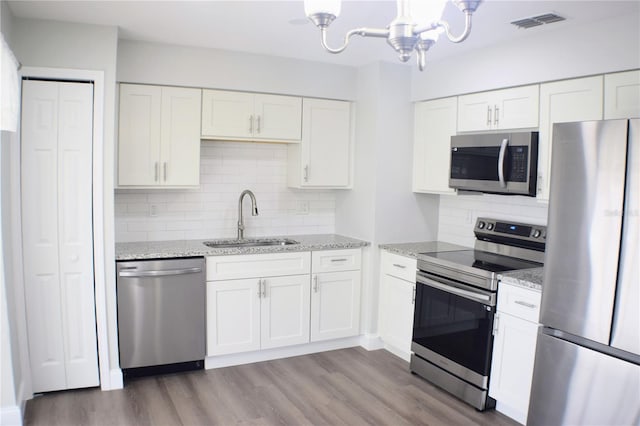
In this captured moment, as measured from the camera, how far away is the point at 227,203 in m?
4.39

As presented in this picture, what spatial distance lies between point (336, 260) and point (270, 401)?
1.31 metres

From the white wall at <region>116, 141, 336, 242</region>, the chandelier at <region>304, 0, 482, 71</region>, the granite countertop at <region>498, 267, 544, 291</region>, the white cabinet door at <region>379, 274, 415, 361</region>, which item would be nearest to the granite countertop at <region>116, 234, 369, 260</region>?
the white wall at <region>116, 141, 336, 242</region>

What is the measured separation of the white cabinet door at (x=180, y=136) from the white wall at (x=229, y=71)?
0.11 metres

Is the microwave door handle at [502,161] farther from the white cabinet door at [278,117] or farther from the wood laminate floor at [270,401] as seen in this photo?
the white cabinet door at [278,117]

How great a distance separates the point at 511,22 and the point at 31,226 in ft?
10.5

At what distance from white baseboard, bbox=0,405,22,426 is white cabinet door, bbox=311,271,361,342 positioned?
2113 millimetres

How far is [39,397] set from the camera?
329cm

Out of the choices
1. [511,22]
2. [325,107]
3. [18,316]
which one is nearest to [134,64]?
[325,107]

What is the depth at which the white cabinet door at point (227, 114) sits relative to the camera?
3.95m

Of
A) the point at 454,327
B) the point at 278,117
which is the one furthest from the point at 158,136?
the point at 454,327

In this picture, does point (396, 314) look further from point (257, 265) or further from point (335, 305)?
point (257, 265)

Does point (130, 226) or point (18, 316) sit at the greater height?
point (130, 226)

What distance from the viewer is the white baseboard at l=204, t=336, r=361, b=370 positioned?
153 inches

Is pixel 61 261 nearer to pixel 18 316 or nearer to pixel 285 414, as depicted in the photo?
pixel 18 316
